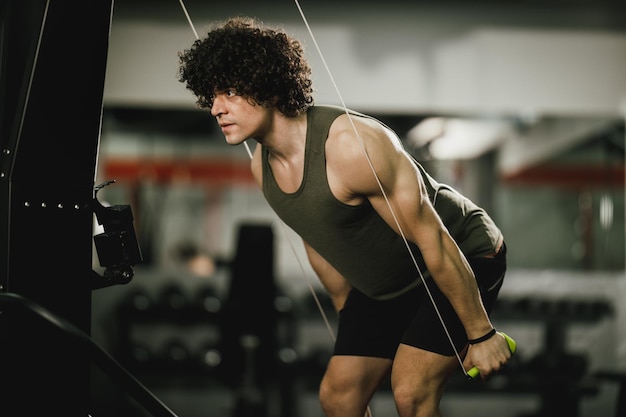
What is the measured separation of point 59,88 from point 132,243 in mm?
431

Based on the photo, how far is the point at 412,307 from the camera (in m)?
1.95

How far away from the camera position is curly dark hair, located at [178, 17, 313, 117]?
1647 mm

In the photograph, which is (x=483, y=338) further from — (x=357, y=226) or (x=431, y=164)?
(x=431, y=164)

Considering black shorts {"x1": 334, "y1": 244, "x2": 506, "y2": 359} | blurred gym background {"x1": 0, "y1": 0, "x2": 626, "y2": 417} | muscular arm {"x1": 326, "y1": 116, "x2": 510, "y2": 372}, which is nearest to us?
muscular arm {"x1": 326, "y1": 116, "x2": 510, "y2": 372}

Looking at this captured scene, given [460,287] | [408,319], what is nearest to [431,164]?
[408,319]

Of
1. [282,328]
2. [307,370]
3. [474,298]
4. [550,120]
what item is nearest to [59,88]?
[474,298]

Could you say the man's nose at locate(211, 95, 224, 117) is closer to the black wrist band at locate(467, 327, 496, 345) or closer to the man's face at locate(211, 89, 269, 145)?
the man's face at locate(211, 89, 269, 145)

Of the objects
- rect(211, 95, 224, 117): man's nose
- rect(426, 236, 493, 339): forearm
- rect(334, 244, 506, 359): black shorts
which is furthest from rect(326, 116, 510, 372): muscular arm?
rect(211, 95, 224, 117): man's nose

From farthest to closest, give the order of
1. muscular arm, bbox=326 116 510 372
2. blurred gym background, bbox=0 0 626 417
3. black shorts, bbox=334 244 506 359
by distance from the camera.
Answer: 1. blurred gym background, bbox=0 0 626 417
2. black shorts, bbox=334 244 506 359
3. muscular arm, bbox=326 116 510 372

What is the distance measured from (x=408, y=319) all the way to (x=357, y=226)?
373 mm

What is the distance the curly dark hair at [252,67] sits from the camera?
1.65 m

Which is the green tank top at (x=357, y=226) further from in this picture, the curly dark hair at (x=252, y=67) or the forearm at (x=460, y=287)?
the forearm at (x=460, y=287)

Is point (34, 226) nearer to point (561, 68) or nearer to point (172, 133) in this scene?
point (172, 133)

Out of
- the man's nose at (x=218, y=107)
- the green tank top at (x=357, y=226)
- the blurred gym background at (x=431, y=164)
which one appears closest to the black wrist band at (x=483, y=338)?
the green tank top at (x=357, y=226)
